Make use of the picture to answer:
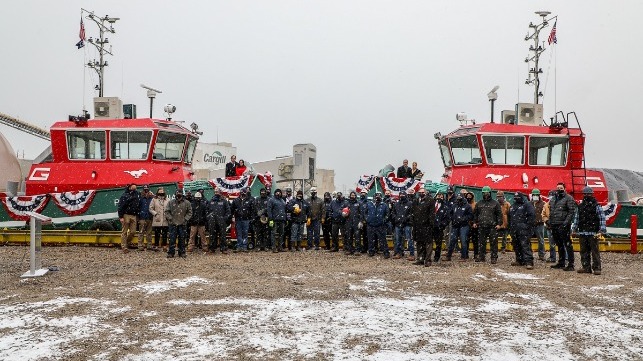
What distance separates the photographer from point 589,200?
1089cm

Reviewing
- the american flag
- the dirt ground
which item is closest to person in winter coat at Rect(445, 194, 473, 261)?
the dirt ground

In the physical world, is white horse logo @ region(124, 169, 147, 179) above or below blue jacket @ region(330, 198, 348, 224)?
above

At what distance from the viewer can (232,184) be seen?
605 inches

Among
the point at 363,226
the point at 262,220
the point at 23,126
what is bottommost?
the point at 363,226

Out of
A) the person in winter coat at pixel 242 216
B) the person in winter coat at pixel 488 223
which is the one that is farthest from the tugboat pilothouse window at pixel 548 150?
the person in winter coat at pixel 242 216

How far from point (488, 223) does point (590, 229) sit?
6.95 ft

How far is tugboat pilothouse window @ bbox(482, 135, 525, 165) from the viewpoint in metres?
15.9

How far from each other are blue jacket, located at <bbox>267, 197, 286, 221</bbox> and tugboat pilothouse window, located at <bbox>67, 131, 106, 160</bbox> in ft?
18.3

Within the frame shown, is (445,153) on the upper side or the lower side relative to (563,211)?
upper

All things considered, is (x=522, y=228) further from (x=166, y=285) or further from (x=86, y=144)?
(x=86, y=144)

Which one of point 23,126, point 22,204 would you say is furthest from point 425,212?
point 23,126

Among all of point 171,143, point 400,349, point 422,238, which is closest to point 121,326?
point 400,349

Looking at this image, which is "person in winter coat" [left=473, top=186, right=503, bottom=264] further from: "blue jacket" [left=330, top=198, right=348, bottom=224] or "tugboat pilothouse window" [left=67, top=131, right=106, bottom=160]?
"tugboat pilothouse window" [left=67, top=131, right=106, bottom=160]

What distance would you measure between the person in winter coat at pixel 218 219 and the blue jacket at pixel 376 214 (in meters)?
3.47
